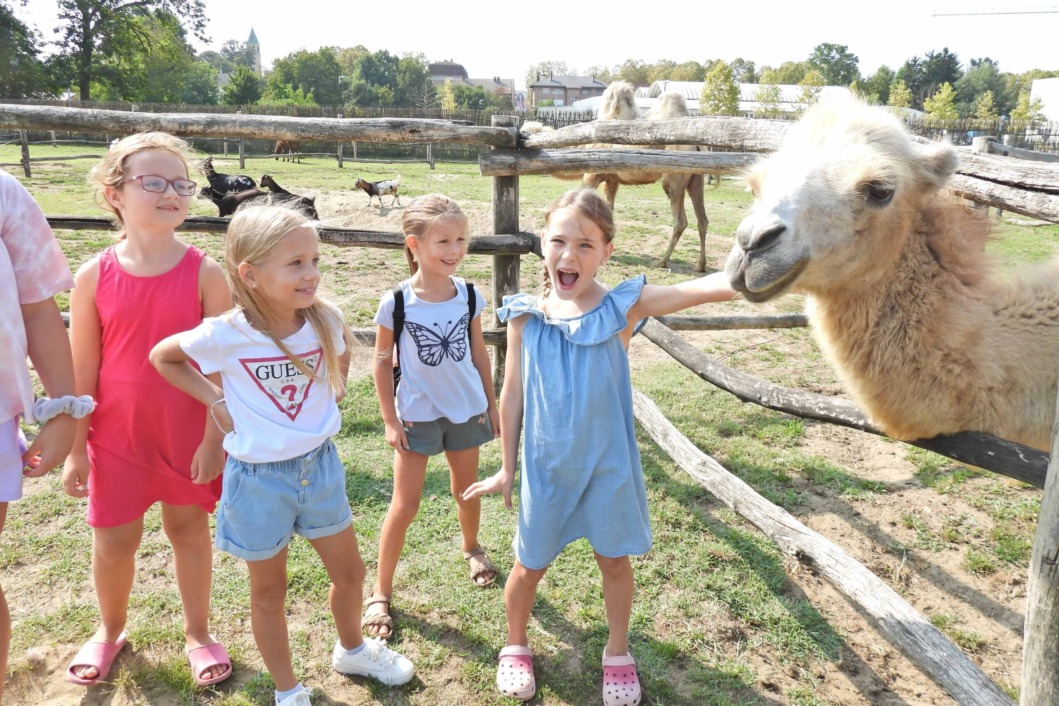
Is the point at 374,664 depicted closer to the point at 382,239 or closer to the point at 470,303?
the point at 470,303

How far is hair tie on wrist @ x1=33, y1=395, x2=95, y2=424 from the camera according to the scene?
1920 mm

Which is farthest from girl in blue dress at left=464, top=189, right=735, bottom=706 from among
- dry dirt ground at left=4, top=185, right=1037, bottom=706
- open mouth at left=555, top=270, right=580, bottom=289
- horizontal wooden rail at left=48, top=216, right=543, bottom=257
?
horizontal wooden rail at left=48, top=216, right=543, bottom=257

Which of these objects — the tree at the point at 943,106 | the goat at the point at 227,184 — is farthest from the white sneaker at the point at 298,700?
the tree at the point at 943,106

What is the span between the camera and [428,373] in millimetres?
2893

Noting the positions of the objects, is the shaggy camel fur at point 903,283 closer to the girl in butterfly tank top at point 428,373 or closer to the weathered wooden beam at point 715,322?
the girl in butterfly tank top at point 428,373

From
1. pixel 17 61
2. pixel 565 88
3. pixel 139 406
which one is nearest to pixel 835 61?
pixel 565 88

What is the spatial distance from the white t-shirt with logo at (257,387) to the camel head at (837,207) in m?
1.45

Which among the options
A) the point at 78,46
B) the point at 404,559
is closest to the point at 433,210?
the point at 404,559

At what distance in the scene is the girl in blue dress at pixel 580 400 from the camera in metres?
2.32

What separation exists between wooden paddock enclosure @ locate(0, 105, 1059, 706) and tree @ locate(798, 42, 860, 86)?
10275cm

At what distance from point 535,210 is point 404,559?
10.1 meters

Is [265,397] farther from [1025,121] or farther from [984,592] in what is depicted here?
[1025,121]

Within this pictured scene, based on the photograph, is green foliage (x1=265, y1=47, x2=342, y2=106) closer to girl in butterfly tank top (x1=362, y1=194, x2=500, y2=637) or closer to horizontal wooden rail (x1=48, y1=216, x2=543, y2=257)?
horizontal wooden rail (x1=48, y1=216, x2=543, y2=257)

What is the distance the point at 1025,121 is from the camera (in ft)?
114
